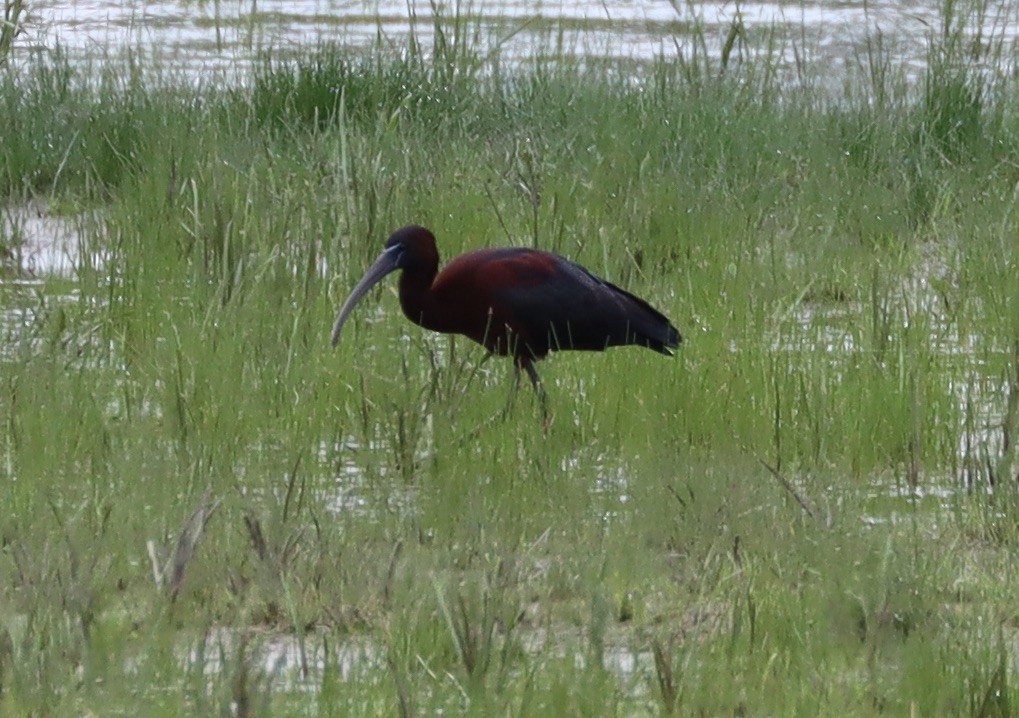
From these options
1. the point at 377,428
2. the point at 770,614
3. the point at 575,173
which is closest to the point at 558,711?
the point at 770,614

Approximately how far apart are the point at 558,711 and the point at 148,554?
98 centimetres

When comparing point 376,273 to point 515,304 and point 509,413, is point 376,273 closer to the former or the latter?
point 515,304

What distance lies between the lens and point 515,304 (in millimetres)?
4973

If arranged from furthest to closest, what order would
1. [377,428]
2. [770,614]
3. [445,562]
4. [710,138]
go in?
[710,138], [377,428], [445,562], [770,614]

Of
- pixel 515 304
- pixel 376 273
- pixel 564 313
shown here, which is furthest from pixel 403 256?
pixel 564 313

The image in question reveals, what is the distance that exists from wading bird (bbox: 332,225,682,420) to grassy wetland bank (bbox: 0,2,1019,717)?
101mm

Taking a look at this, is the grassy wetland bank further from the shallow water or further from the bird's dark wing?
the shallow water

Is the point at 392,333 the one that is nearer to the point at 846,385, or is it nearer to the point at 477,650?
the point at 846,385

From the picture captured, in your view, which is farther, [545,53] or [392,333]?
[545,53]

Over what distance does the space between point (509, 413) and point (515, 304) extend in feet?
1.52

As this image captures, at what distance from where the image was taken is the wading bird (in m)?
4.97

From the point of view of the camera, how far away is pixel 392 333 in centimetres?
546

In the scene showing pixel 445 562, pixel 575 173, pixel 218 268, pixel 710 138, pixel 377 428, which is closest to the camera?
pixel 445 562

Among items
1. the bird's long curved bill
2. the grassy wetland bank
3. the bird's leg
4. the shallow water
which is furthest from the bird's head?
the shallow water
